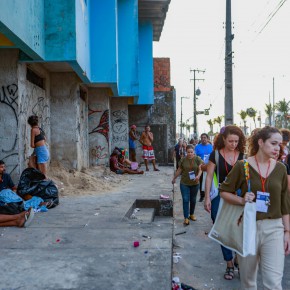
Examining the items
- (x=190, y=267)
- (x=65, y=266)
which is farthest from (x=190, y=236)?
(x=65, y=266)

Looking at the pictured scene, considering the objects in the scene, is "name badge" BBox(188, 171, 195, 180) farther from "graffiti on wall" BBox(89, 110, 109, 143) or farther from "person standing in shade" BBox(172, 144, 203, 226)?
"graffiti on wall" BBox(89, 110, 109, 143)

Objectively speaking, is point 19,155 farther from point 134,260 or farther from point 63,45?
point 134,260

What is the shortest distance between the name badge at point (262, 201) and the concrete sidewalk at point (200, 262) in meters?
1.71

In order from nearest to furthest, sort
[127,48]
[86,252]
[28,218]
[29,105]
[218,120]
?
[86,252] → [28,218] → [29,105] → [127,48] → [218,120]

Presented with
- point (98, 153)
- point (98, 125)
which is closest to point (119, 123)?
point (98, 125)

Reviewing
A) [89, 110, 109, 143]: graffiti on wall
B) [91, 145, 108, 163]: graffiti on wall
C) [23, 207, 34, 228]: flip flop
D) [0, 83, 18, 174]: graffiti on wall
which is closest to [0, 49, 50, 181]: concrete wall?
[0, 83, 18, 174]: graffiti on wall

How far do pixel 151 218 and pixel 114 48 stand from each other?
19.7ft

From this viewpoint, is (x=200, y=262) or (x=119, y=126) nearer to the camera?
(x=200, y=262)

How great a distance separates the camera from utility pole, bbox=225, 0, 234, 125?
1399 cm

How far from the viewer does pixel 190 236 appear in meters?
6.86

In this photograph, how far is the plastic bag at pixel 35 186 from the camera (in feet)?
23.0

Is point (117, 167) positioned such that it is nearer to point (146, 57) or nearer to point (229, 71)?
point (229, 71)

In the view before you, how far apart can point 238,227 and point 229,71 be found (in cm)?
1197

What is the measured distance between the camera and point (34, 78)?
9367 mm
